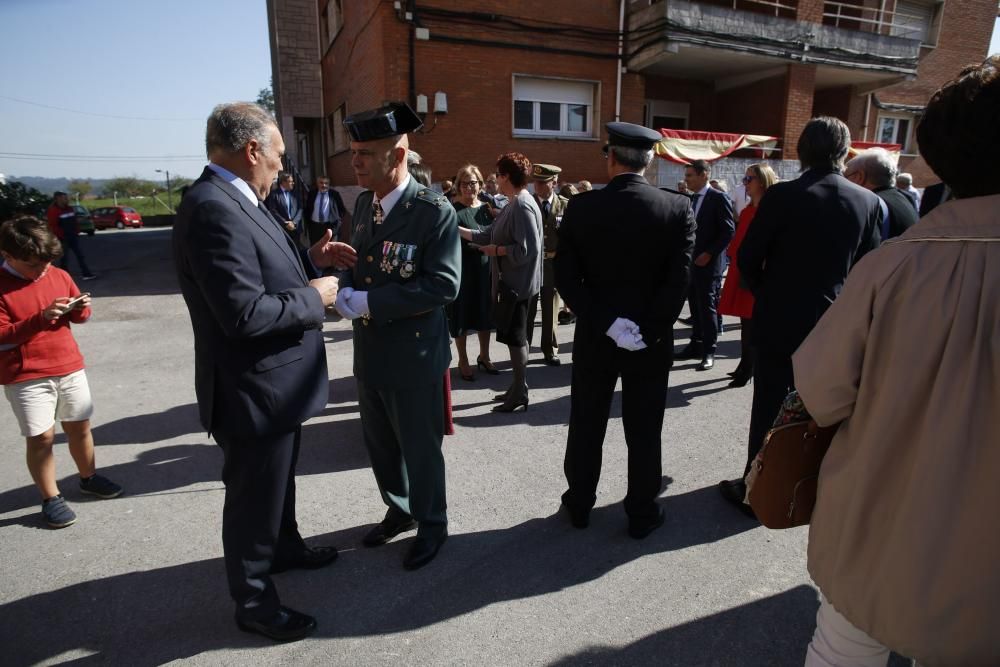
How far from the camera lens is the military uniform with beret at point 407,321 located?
255 centimetres

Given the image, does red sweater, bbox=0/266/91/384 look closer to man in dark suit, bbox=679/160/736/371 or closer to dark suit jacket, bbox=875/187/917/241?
dark suit jacket, bbox=875/187/917/241

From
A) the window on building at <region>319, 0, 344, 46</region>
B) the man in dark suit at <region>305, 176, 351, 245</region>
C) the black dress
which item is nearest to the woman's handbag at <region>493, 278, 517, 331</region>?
the black dress

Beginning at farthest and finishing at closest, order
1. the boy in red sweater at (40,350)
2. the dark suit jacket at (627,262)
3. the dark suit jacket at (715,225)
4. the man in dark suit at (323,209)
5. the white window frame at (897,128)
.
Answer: the white window frame at (897,128), the man in dark suit at (323,209), the dark suit jacket at (715,225), the boy in red sweater at (40,350), the dark suit jacket at (627,262)

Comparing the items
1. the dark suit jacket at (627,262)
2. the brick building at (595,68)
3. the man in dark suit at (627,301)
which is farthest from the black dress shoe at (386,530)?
the brick building at (595,68)

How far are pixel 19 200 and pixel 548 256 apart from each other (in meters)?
13.3

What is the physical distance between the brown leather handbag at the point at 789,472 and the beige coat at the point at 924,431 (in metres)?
0.19

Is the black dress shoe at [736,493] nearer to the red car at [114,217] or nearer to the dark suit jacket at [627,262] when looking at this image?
the dark suit jacket at [627,262]

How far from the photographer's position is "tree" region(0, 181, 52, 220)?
40.7 ft

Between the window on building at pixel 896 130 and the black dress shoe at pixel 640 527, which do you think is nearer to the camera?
the black dress shoe at pixel 640 527

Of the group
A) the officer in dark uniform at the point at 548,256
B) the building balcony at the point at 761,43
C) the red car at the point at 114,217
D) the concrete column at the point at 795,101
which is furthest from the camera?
the red car at the point at 114,217

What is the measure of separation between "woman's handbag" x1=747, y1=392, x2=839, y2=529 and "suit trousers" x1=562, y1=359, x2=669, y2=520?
1.19 metres

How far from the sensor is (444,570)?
284 cm

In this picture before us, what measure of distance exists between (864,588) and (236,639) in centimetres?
230

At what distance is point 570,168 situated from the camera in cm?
1288
